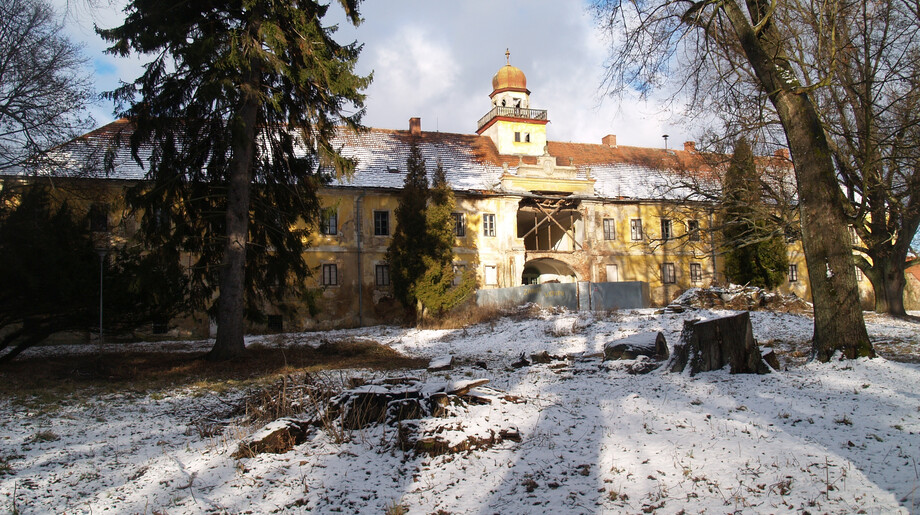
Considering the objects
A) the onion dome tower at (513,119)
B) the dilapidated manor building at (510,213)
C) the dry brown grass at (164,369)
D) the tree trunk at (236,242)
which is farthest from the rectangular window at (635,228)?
the tree trunk at (236,242)

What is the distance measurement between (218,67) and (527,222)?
2638 cm

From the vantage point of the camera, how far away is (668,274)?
1315 inches

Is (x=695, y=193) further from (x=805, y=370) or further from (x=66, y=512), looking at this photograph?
(x=66, y=512)

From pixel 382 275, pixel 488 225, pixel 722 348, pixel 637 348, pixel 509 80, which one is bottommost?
pixel 637 348

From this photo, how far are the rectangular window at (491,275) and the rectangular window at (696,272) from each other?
11.6m

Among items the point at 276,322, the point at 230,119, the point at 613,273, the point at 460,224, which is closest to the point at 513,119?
the point at 460,224

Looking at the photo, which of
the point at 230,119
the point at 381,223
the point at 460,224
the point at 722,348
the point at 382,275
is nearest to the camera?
the point at 722,348

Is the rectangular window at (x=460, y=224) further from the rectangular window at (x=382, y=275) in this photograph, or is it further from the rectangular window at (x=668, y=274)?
the rectangular window at (x=668, y=274)

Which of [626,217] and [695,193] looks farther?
[626,217]

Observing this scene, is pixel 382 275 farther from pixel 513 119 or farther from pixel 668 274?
pixel 668 274

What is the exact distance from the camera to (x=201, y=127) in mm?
13633

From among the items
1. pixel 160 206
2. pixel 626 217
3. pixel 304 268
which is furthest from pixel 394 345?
pixel 626 217

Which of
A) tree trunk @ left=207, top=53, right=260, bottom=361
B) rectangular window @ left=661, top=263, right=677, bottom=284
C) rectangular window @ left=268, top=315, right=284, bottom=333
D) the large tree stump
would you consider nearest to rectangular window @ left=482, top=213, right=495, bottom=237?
rectangular window @ left=661, top=263, right=677, bottom=284

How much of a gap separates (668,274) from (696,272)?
1808 mm
